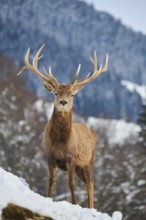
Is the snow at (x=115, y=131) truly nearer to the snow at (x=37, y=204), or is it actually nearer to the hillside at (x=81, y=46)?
the hillside at (x=81, y=46)

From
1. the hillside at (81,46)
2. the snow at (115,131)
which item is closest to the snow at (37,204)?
the snow at (115,131)

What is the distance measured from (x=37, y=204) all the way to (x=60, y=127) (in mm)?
3169

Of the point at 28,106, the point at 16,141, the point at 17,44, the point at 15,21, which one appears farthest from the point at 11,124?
the point at 15,21

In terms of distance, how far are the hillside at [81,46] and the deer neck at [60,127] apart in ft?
338

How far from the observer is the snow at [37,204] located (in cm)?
777

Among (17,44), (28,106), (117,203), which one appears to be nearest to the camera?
(117,203)

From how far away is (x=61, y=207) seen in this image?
8258 millimetres

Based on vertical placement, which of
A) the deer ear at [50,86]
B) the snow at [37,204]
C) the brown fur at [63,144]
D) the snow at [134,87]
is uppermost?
the snow at [134,87]

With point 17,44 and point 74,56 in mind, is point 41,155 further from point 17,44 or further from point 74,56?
point 74,56

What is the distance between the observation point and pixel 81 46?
181000 millimetres

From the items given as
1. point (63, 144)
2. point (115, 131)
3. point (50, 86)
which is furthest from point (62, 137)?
point (115, 131)

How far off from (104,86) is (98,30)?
31602mm

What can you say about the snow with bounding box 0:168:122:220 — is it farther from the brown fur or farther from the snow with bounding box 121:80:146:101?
the snow with bounding box 121:80:146:101

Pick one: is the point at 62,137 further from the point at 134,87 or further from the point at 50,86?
the point at 134,87
